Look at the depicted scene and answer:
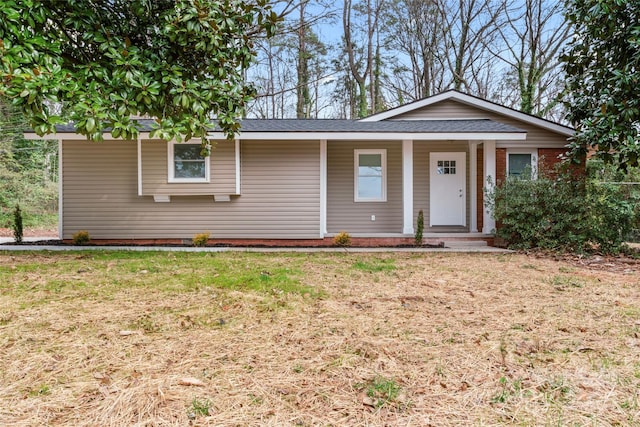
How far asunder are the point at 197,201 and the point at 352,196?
3.74 m

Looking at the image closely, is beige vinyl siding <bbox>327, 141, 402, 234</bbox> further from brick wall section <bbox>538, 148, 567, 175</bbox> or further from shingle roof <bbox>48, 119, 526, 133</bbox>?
brick wall section <bbox>538, 148, 567, 175</bbox>

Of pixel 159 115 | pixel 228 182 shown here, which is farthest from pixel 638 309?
pixel 228 182

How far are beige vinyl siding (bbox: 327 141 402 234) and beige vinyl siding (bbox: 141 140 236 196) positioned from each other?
2608 millimetres

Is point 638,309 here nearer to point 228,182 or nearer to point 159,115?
point 159,115

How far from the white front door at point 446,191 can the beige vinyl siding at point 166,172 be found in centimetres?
498

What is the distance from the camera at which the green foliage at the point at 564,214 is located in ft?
22.1

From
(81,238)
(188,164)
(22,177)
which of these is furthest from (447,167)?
(22,177)

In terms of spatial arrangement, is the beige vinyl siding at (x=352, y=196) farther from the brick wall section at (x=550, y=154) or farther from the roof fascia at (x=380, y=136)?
the brick wall section at (x=550, y=154)

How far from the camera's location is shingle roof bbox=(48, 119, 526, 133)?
309 inches

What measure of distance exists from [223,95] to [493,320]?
4.19m

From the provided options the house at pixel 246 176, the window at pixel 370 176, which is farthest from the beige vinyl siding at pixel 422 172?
the window at pixel 370 176

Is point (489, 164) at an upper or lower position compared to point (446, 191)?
upper

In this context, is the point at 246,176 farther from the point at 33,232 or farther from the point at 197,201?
the point at 33,232

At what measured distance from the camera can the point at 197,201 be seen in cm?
823
